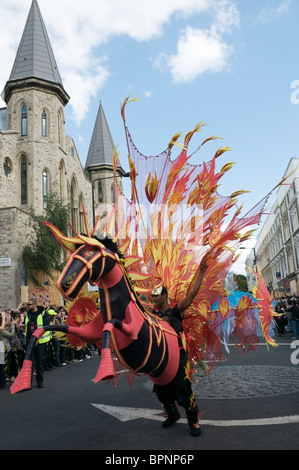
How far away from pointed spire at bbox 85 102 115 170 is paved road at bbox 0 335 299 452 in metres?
31.9

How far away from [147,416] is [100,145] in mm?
37026

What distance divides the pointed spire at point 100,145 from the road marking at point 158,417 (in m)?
33.2

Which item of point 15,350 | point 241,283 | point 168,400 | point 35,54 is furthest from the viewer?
point 35,54

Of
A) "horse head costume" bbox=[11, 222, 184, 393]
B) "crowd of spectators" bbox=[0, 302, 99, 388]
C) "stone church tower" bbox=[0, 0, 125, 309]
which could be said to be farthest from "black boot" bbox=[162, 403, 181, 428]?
"stone church tower" bbox=[0, 0, 125, 309]

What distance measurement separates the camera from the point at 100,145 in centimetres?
4019

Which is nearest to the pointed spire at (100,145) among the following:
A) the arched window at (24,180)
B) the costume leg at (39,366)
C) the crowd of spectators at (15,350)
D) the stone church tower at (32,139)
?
the stone church tower at (32,139)

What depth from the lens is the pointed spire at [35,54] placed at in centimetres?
2749

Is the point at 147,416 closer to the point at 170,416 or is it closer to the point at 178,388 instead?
the point at 170,416

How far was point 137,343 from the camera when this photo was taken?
3771 mm

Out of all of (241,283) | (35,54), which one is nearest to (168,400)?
(241,283)

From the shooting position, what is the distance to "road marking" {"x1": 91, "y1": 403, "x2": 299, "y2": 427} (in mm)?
4609

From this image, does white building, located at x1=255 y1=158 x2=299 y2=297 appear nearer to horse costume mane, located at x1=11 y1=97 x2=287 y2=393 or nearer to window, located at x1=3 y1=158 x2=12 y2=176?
window, located at x1=3 y1=158 x2=12 y2=176
